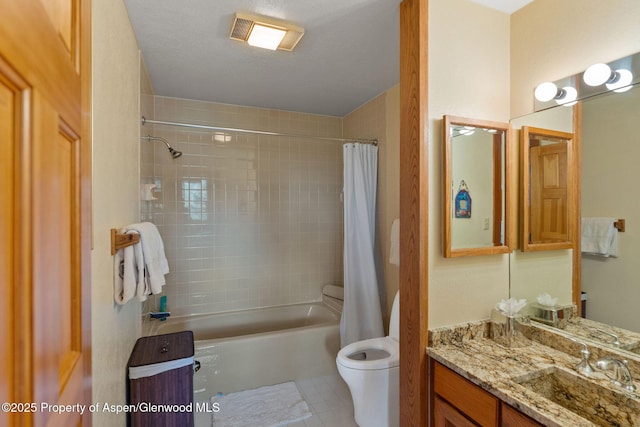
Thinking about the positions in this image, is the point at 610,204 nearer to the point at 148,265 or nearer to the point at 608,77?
the point at 608,77

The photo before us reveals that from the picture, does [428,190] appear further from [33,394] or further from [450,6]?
[33,394]

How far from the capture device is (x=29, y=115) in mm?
425

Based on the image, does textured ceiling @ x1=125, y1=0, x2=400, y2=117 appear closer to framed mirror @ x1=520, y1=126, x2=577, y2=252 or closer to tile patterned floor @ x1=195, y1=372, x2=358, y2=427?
framed mirror @ x1=520, y1=126, x2=577, y2=252

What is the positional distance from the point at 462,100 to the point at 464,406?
4.55ft

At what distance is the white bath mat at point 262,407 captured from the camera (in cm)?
213

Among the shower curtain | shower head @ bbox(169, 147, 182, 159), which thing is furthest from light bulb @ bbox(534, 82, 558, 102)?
shower head @ bbox(169, 147, 182, 159)

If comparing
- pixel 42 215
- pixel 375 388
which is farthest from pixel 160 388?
pixel 42 215

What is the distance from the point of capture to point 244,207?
3.18m

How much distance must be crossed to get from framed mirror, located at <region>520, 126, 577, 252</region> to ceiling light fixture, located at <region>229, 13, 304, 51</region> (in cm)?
137

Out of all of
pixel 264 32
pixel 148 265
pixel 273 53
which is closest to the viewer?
pixel 148 265

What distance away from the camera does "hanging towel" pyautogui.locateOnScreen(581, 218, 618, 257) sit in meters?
1.29

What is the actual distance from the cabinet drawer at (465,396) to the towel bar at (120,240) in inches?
58.2

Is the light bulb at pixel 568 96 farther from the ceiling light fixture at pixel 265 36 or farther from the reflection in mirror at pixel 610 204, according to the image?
the ceiling light fixture at pixel 265 36

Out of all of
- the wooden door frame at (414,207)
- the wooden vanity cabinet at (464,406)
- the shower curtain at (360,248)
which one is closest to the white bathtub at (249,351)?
the shower curtain at (360,248)
